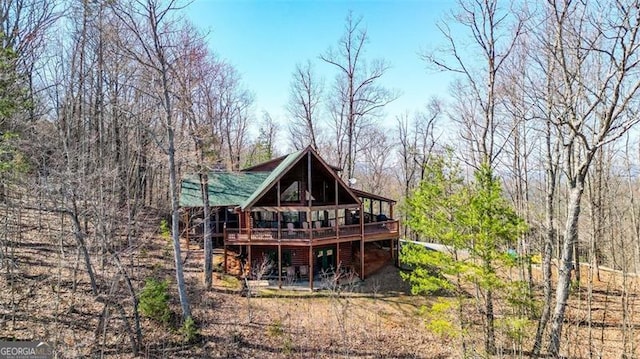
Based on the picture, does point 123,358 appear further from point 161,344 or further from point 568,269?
point 568,269

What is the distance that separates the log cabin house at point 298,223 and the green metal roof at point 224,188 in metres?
0.06

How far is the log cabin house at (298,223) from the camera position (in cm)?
1895

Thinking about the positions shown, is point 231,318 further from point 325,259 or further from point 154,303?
point 325,259

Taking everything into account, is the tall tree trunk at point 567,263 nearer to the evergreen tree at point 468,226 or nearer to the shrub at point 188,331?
the evergreen tree at point 468,226

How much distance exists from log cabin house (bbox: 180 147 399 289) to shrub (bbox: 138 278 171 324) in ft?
16.8

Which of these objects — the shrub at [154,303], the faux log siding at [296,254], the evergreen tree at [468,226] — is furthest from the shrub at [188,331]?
the evergreen tree at [468,226]

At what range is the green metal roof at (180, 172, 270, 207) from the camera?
21.3 m

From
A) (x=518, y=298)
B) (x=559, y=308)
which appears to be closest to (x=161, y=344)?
(x=518, y=298)

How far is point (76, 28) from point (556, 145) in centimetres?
2453

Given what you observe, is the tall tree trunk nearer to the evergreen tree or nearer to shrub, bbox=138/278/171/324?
the evergreen tree

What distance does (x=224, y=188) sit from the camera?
2284 centimetres

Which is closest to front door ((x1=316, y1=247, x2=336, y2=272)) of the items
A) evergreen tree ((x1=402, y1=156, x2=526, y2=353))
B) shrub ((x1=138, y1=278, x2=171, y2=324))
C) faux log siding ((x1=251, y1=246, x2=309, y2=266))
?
faux log siding ((x1=251, y1=246, x2=309, y2=266))

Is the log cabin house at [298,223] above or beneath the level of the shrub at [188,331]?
above

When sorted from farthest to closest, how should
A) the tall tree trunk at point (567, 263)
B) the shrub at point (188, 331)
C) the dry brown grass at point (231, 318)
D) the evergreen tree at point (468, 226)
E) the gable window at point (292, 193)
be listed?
the gable window at point (292, 193), the shrub at point (188, 331), the dry brown grass at point (231, 318), the evergreen tree at point (468, 226), the tall tree trunk at point (567, 263)
